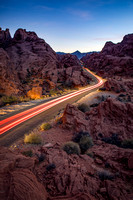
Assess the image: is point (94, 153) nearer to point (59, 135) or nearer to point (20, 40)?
point (59, 135)

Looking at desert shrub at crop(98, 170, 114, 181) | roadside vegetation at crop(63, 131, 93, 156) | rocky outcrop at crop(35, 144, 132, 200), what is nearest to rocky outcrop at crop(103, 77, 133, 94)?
roadside vegetation at crop(63, 131, 93, 156)

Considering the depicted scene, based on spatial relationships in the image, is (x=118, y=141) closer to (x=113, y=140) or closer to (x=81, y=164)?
(x=113, y=140)

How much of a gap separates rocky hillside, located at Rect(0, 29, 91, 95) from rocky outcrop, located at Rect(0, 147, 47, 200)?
1961cm

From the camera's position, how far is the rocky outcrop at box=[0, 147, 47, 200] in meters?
2.43

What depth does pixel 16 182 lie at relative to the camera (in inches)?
105

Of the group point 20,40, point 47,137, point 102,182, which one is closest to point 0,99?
point 47,137

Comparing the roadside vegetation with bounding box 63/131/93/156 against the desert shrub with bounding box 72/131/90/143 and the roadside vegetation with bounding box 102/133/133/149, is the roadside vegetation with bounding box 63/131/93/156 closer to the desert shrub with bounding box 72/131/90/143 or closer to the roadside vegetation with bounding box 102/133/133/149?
the desert shrub with bounding box 72/131/90/143

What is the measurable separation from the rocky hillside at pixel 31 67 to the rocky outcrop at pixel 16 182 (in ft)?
64.3

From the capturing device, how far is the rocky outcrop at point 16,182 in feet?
7.98

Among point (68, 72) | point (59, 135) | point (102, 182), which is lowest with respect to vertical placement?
point (59, 135)

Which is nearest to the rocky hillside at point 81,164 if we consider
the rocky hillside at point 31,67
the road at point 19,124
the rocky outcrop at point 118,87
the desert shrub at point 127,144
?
the desert shrub at point 127,144

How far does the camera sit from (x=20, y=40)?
4050cm

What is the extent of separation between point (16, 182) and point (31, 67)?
33.3 meters

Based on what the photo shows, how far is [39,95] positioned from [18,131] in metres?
13.8
